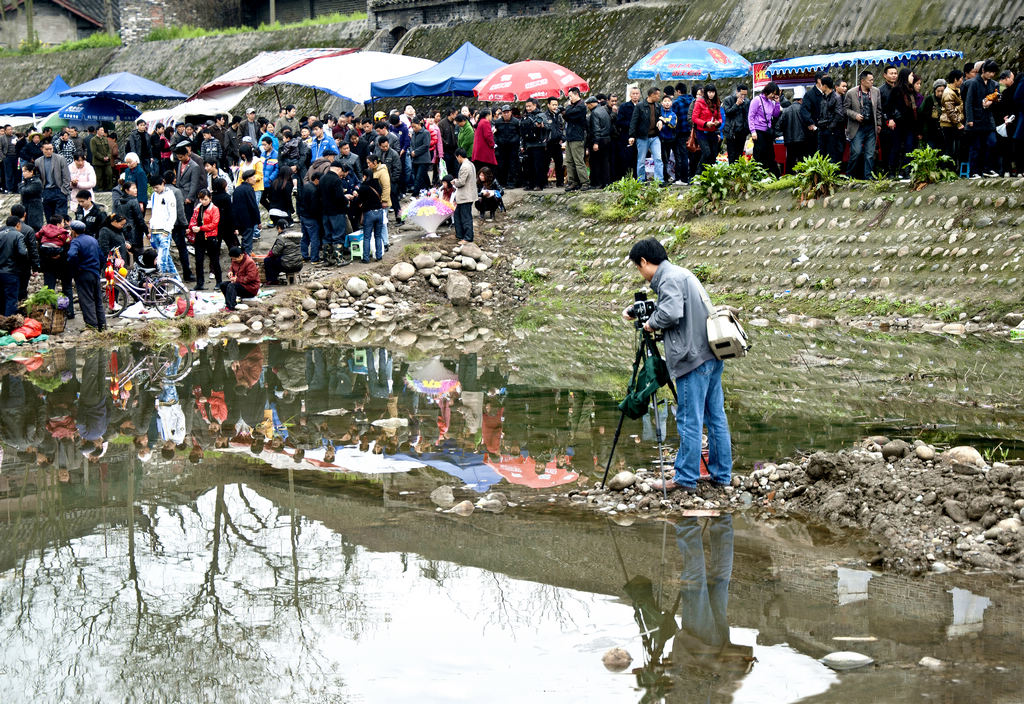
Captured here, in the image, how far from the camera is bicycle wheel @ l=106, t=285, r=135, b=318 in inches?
690

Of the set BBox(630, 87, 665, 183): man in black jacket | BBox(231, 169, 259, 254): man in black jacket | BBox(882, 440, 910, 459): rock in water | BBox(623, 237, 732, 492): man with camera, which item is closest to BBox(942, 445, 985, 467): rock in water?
BBox(882, 440, 910, 459): rock in water

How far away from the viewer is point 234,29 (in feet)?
146

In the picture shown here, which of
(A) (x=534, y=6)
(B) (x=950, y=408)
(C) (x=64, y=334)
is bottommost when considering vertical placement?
(C) (x=64, y=334)

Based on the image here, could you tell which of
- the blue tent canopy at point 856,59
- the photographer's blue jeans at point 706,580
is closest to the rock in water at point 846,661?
the photographer's blue jeans at point 706,580

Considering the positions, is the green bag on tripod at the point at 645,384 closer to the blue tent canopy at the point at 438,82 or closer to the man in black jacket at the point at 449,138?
the man in black jacket at the point at 449,138

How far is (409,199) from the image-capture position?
22.5 metres

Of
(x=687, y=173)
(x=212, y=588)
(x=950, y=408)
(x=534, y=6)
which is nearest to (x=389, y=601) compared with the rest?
(x=212, y=588)

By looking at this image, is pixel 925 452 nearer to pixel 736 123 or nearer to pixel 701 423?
pixel 701 423

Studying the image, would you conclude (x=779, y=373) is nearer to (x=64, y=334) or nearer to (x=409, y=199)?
(x=64, y=334)

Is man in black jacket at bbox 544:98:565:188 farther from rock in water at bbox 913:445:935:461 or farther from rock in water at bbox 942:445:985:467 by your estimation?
rock in water at bbox 942:445:985:467

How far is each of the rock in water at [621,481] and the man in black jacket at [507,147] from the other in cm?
1414

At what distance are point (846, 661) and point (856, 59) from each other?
16.3 m

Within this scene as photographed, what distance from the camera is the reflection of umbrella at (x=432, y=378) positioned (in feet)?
40.4

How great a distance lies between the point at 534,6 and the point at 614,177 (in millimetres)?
14636
